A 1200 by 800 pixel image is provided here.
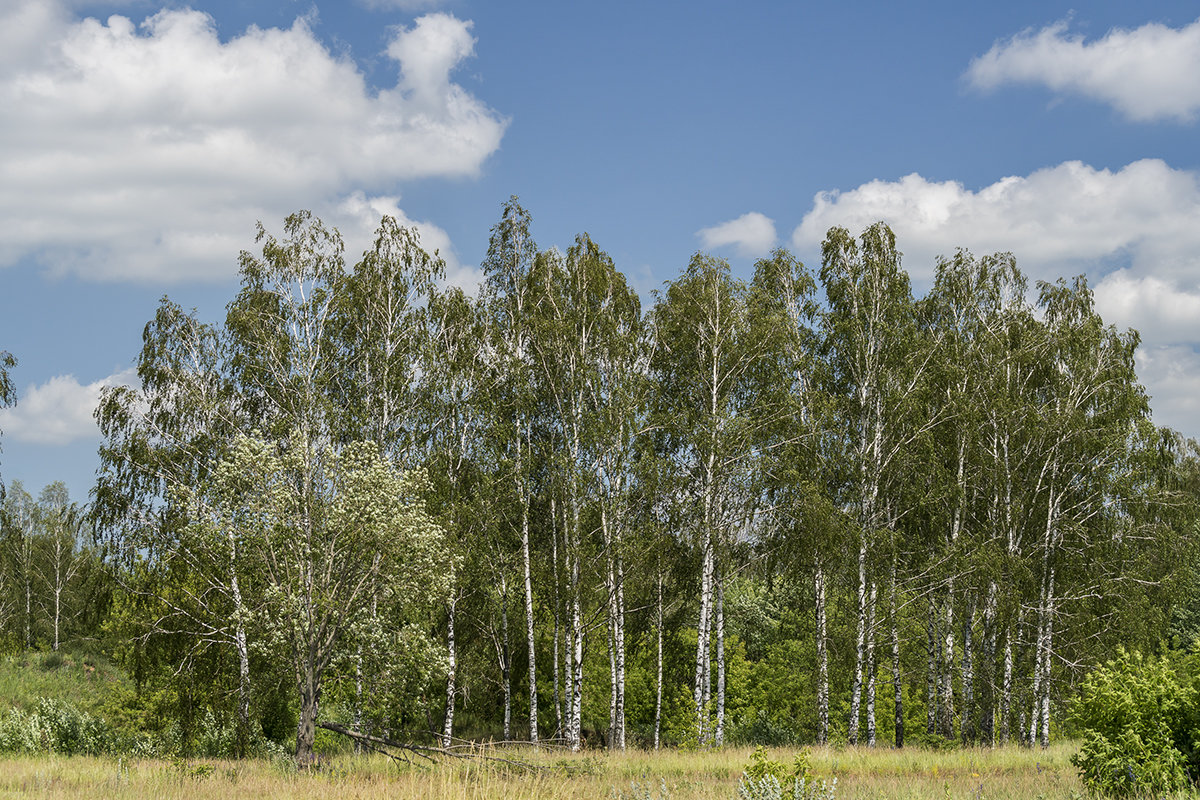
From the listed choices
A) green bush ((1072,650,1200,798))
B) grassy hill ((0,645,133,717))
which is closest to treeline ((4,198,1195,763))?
green bush ((1072,650,1200,798))

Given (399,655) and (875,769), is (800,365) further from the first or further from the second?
(399,655)

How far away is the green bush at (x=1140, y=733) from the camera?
12.3 meters

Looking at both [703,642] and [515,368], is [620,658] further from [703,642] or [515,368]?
[515,368]

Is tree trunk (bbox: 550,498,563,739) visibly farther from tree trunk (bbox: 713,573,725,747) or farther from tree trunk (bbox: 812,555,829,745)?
tree trunk (bbox: 812,555,829,745)

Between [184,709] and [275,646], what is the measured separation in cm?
1036

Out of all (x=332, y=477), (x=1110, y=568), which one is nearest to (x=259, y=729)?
(x=332, y=477)

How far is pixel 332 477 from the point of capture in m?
16.8

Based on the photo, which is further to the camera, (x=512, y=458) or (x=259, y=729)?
(x=259, y=729)

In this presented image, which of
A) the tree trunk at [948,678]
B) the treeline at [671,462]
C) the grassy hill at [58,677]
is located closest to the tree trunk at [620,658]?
the treeline at [671,462]

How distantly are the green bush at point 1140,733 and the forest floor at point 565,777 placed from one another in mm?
675

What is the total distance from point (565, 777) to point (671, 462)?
12348mm

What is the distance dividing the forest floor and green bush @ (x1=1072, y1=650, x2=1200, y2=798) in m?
0.68

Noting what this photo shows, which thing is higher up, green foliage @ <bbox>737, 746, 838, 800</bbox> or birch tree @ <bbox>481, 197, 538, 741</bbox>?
birch tree @ <bbox>481, 197, 538, 741</bbox>

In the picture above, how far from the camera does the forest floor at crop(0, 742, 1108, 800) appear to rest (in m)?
11.8
